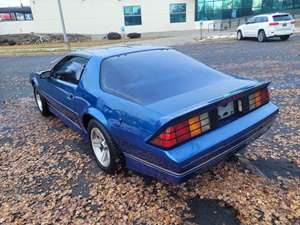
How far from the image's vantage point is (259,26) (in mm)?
17328

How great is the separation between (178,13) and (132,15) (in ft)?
20.1

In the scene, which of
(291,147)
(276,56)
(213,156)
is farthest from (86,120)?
(276,56)

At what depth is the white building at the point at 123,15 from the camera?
36.1m

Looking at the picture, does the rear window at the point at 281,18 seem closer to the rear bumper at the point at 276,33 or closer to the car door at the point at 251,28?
the rear bumper at the point at 276,33

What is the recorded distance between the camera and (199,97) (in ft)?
9.22

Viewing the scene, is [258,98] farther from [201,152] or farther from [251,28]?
[251,28]

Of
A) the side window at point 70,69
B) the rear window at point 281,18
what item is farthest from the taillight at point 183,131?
the rear window at point 281,18

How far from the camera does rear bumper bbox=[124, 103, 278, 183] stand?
2420mm

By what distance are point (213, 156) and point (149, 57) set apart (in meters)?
1.68

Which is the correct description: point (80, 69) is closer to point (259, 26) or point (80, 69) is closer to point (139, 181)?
point (139, 181)

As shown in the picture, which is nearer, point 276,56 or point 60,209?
point 60,209

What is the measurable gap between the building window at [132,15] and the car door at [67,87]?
111 feet

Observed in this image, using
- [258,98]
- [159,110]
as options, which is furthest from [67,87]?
[258,98]

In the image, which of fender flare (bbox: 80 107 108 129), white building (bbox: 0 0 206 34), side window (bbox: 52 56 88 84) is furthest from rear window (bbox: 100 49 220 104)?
white building (bbox: 0 0 206 34)
